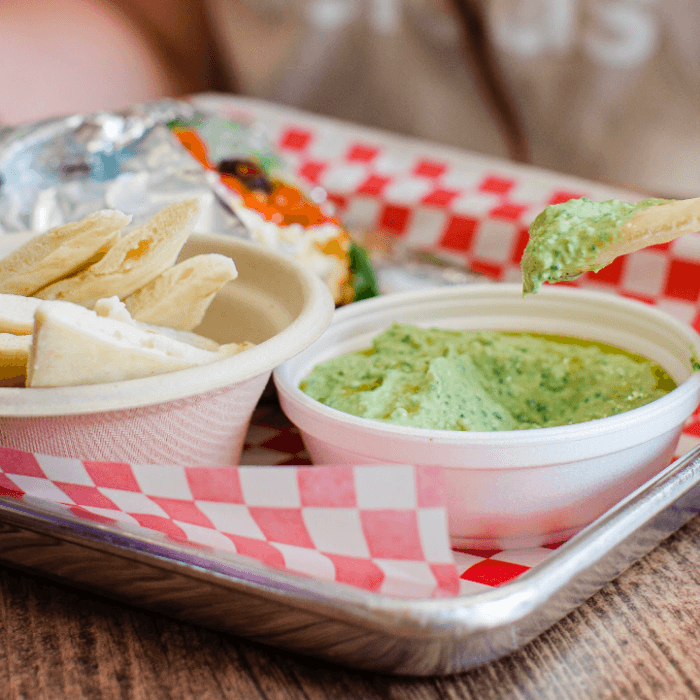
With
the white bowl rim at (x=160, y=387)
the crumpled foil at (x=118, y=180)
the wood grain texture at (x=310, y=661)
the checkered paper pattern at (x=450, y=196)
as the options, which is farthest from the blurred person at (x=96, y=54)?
the wood grain texture at (x=310, y=661)

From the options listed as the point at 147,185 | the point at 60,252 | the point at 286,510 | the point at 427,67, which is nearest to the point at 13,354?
the point at 60,252

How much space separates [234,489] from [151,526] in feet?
0.33

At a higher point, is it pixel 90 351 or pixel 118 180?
pixel 90 351

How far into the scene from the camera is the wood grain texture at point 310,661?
2.20ft

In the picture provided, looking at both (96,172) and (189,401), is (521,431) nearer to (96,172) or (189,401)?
(189,401)

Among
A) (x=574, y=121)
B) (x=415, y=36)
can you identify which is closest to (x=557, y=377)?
(x=574, y=121)

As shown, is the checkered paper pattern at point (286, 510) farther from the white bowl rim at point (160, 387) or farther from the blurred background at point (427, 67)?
the blurred background at point (427, 67)

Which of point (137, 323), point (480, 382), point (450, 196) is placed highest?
point (137, 323)

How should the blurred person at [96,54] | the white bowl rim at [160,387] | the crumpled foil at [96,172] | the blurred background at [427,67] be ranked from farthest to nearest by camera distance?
the blurred person at [96,54], the blurred background at [427,67], the crumpled foil at [96,172], the white bowl rim at [160,387]

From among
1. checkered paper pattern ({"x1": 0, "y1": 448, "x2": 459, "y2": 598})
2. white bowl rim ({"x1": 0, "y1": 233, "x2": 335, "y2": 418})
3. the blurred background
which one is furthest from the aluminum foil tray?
the blurred background

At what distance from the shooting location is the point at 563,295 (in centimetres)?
119

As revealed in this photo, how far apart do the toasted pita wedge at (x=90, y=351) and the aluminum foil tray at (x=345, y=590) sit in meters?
0.15

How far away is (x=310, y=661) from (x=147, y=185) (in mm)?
1034

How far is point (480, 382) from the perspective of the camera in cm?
97
